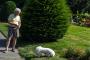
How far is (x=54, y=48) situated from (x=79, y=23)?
794cm

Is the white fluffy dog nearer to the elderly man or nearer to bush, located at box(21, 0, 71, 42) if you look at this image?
the elderly man

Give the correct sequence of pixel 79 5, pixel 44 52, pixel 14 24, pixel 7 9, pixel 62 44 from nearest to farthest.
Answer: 1. pixel 44 52
2. pixel 14 24
3. pixel 62 44
4. pixel 7 9
5. pixel 79 5

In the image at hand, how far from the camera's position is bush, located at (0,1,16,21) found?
70.9 ft

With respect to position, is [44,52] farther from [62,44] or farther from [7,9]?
[7,9]

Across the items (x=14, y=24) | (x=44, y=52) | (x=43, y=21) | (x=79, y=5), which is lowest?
(x=44, y=52)

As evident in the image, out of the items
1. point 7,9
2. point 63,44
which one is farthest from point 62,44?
point 7,9

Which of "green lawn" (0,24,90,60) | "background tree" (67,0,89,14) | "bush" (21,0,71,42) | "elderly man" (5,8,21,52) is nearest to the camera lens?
"green lawn" (0,24,90,60)

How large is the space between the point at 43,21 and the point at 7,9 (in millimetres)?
8810

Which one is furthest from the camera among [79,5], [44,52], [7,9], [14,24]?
[79,5]

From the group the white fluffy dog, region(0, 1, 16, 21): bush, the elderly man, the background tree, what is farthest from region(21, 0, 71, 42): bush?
the background tree

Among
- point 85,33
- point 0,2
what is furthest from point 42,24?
point 0,2

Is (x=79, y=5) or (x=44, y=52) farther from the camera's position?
(x=79, y=5)

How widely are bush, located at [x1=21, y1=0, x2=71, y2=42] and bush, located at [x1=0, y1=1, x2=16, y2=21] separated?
8043mm

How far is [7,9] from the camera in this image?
2173 centimetres
